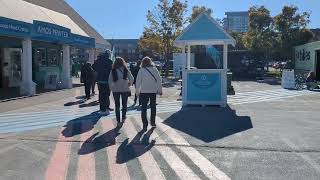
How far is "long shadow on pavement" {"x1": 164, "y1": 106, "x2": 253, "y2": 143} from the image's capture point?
10648 millimetres

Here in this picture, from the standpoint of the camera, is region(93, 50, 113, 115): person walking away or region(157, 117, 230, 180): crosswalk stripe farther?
region(93, 50, 113, 115): person walking away

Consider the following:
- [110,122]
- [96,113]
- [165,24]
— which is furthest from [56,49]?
[110,122]

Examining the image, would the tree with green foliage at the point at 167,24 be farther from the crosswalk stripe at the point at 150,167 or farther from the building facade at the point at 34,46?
the crosswalk stripe at the point at 150,167

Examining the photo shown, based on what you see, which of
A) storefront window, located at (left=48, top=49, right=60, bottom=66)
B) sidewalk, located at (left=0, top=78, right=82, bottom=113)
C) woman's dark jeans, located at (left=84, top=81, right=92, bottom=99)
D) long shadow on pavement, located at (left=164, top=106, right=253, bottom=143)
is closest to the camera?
long shadow on pavement, located at (left=164, top=106, right=253, bottom=143)

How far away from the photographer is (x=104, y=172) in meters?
7.24

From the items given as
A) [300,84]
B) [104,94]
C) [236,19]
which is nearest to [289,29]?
[300,84]

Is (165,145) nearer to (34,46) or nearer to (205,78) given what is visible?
(205,78)

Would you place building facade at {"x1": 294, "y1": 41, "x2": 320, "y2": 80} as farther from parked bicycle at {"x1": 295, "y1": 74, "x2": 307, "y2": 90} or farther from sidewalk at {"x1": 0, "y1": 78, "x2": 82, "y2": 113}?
sidewalk at {"x1": 0, "y1": 78, "x2": 82, "y2": 113}

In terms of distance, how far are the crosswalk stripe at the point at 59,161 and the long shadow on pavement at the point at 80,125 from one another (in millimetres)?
1030

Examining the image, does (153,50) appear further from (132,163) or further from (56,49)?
(132,163)

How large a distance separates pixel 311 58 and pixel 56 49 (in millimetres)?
18107

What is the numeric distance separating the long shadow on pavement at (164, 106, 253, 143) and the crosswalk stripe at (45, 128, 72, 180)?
106 inches

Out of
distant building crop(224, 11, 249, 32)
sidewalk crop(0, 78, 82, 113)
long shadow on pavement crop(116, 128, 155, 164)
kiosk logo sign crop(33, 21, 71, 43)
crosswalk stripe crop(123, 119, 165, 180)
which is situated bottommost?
crosswalk stripe crop(123, 119, 165, 180)

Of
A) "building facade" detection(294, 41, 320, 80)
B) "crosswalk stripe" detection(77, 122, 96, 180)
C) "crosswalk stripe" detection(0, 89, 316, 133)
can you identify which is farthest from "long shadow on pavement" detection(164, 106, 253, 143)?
"building facade" detection(294, 41, 320, 80)
